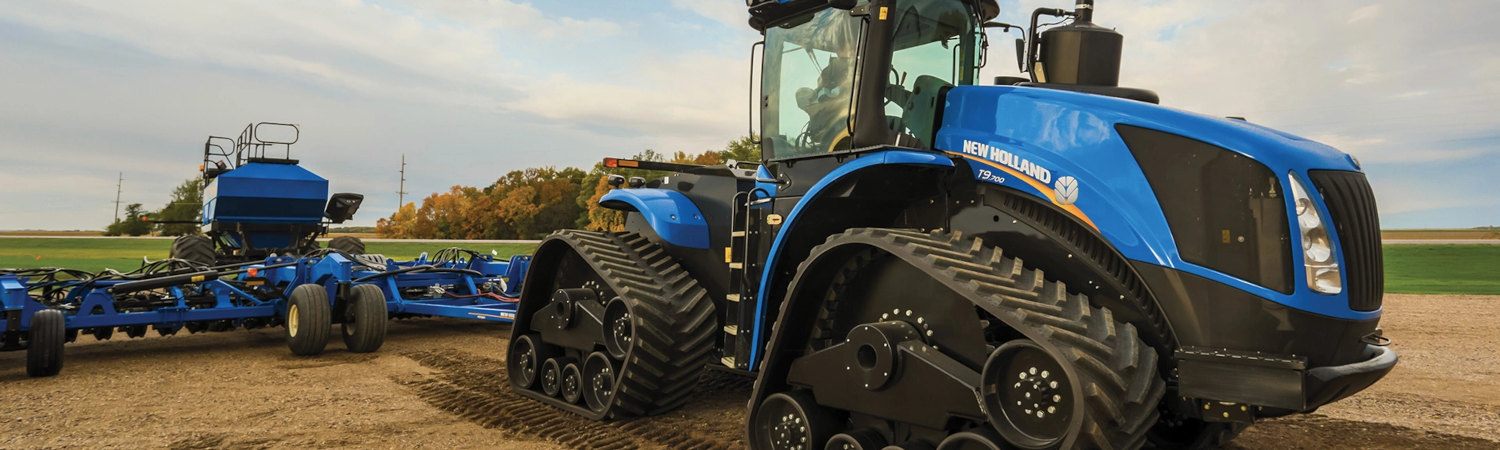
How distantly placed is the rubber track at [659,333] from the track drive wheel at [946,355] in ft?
4.39

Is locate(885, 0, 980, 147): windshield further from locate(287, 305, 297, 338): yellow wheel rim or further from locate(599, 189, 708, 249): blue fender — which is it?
locate(287, 305, 297, 338): yellow wheel rim

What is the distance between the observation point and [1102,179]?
11.9 feet

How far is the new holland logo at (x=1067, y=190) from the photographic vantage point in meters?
3.70

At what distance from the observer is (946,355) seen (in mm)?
3883

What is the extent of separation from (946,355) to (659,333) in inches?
94.7

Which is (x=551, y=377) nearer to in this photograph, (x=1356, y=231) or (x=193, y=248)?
(x=1356, y=231)

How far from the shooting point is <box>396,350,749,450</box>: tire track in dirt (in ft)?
18.4

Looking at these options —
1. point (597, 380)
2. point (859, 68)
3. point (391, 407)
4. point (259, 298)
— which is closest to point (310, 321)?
point (259, 298)

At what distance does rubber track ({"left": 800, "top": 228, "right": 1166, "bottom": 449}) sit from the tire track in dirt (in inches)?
91.3

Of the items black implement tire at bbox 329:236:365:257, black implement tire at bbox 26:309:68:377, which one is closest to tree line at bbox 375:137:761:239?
black implement tire at bbox 329:236:365:257

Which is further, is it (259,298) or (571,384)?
(259,298)

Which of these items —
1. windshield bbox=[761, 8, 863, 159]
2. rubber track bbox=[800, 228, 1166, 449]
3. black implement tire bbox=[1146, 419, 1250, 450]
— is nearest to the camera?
rubber track bbox=[800, 228, 1166, 449]

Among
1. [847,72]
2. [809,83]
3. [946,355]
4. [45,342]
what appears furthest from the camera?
[45,342]

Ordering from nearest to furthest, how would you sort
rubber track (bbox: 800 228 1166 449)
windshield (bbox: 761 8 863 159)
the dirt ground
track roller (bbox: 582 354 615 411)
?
rubber track (bbox: 800 228 1166 449)
windshield (bbox: 761 8 863 159)
the dirt ground
track roller (bbox: 582 354 615 411)
